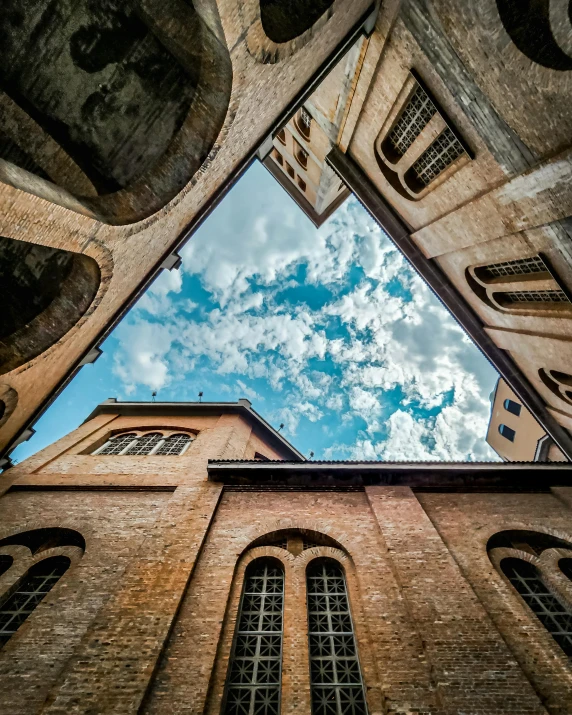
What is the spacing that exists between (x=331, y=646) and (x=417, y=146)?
10468 millimetres

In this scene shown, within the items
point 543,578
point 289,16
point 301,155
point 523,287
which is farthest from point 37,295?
point 301,155

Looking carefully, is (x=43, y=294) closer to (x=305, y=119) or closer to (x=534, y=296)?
(x=534, y=296)

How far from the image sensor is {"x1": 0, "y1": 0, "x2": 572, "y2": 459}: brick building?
5.09 metres

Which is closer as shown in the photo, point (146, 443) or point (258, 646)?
point (258, 646)

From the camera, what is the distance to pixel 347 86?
1009 centimetres

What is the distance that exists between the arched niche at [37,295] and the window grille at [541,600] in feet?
29.0

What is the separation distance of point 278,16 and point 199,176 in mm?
3182

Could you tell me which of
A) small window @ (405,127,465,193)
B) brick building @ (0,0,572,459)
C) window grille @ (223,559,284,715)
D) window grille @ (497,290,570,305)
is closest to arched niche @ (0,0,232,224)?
brick building @ (0,0,572,459)

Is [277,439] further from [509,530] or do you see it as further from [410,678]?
[410,678]

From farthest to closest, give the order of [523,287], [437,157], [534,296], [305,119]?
[305,119] < [534,296] < [437,157] < [523,287]

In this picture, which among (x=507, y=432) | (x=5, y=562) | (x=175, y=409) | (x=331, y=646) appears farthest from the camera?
(x=507, y=432)

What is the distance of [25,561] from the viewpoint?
6.36 meters

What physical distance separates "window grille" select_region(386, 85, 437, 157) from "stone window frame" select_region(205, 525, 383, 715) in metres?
9.39

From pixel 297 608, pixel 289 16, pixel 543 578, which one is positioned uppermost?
pixel 289 16
